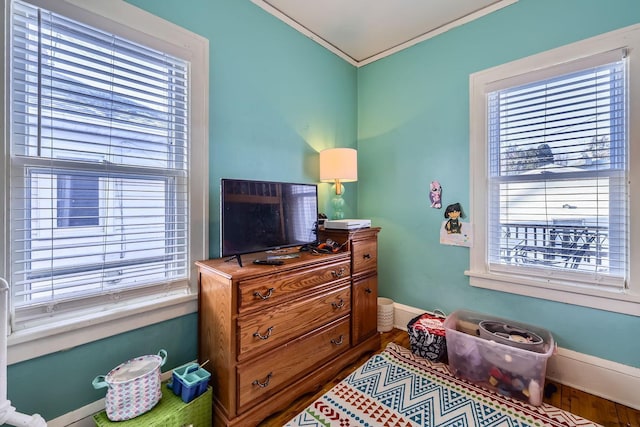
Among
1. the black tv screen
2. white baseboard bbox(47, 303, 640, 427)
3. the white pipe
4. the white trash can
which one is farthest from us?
the white trash can

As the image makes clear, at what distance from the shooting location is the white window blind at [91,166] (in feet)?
3.92

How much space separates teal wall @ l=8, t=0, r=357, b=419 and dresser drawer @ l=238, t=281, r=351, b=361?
493 mm

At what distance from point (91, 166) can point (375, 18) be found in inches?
87.7

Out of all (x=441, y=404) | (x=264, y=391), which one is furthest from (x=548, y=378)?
(x=264, y=391)

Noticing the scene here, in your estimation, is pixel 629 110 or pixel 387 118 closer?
pixel 629 110

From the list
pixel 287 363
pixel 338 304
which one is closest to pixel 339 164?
pixel 338 304

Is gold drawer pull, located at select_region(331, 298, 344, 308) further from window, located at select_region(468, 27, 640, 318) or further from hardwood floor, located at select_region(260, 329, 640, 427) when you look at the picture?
window, located at select_region(468, 27, 640, 318)

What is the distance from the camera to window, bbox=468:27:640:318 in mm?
1651

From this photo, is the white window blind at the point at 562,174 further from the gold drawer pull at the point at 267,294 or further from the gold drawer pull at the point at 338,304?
the gold drawer pull at the point at 267,294

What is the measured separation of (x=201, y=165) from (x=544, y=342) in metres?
2.48

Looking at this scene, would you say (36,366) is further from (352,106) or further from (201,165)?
(352,106)

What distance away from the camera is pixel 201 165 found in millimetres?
1686

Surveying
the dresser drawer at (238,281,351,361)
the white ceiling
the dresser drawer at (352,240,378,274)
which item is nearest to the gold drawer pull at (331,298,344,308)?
the dresser drawer at (238,281,351,361)

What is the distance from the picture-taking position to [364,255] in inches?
84.8
